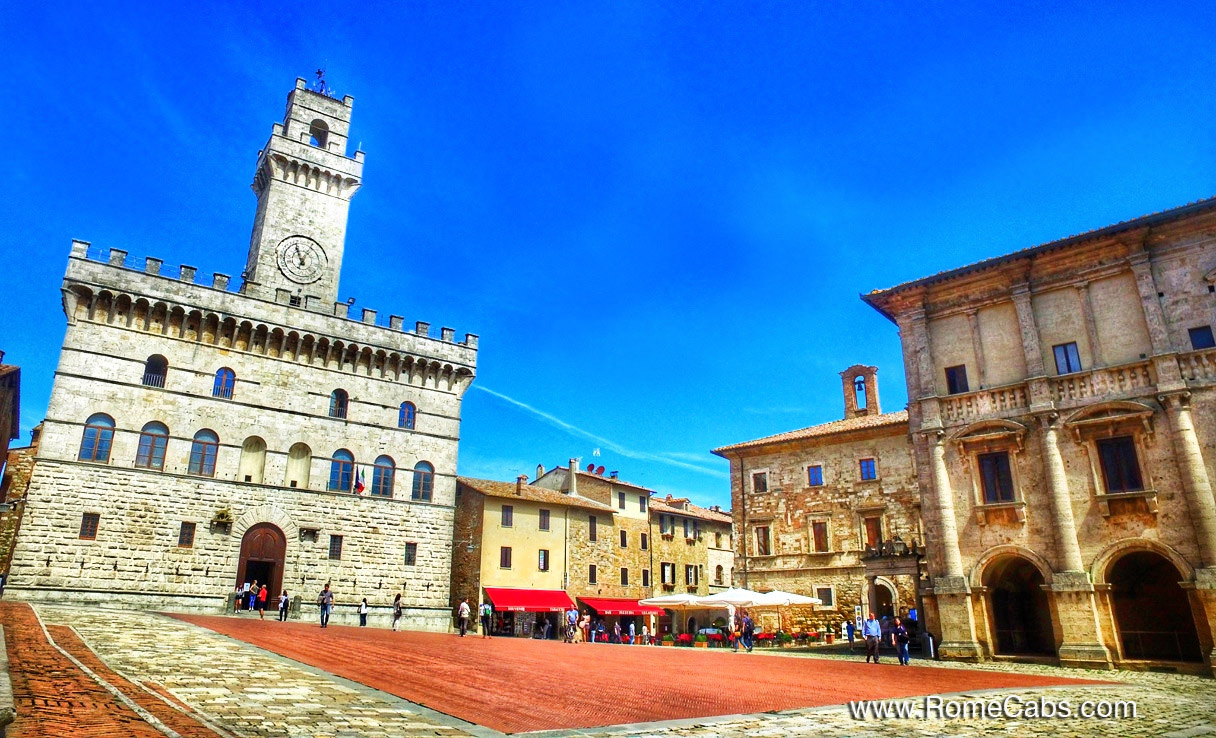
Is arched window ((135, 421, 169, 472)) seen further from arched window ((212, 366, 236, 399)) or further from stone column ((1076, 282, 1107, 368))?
stone column ((1076, 282, 1107, 368))

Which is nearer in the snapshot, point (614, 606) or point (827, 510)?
point (827, 510)

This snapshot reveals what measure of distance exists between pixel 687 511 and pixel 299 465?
27880 millimetres

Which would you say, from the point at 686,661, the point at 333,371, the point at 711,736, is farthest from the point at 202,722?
the point at 333,371

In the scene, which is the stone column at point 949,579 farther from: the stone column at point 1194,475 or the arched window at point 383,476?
the arched window at point 383,476

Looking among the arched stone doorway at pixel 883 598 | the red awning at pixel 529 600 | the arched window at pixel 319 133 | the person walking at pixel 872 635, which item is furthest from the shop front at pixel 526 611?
the arched window at pixel 319 133

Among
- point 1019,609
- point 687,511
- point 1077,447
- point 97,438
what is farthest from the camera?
point 687,511

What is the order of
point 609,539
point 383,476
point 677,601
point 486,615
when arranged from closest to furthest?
point 677,601
point 486,615
point 383,476
point 609,539

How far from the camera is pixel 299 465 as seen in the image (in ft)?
112

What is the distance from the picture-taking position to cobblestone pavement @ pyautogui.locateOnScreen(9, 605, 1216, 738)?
7395 millimetres

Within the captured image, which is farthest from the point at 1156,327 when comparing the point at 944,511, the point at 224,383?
the point at 224,383

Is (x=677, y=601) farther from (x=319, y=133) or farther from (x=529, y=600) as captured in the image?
(x=319, y=133)

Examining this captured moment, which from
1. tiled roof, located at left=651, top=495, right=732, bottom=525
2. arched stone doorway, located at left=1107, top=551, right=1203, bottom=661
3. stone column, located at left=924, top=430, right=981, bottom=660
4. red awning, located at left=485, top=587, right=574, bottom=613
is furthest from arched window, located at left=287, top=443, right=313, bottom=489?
arched stone doorway, located at left=1107, top=551, right=1203, bottom=661

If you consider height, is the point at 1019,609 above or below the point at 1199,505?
below

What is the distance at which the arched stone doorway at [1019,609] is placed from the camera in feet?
76.6
